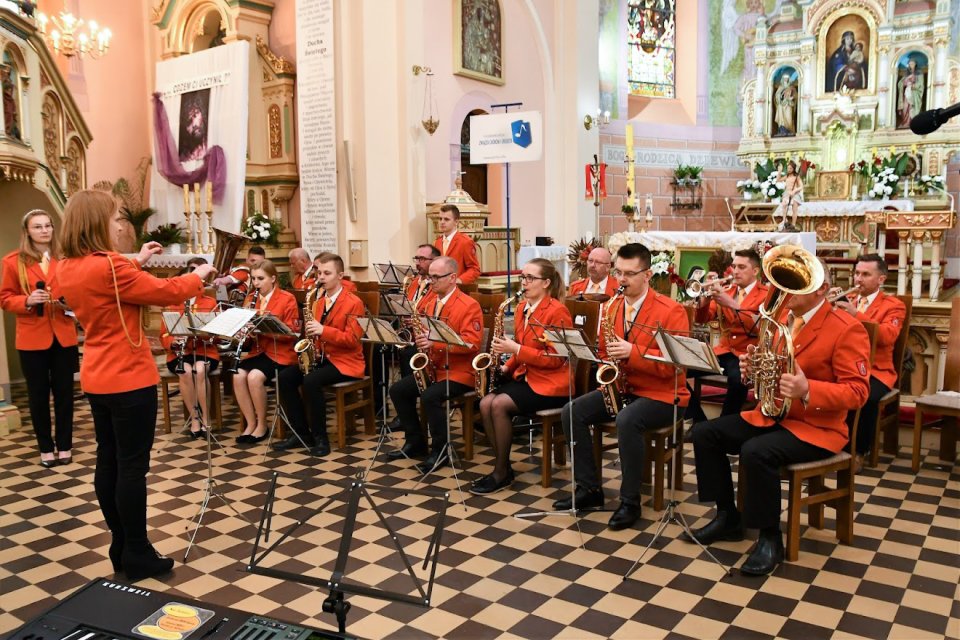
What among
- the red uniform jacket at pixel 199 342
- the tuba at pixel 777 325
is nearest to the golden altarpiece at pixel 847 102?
the tuba at pixel 777 325

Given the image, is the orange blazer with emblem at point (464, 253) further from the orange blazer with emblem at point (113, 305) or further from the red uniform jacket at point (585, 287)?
the orange blazer with emblem at point (113, 305)

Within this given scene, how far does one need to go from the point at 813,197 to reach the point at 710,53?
3811 millimetres

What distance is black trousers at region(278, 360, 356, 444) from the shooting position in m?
5.94

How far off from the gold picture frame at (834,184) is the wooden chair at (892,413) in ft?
31.4

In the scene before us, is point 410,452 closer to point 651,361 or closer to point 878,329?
point 651,361

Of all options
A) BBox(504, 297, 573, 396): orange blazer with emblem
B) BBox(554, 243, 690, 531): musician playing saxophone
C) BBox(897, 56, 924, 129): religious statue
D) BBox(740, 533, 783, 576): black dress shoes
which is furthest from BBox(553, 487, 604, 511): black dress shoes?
BBox(897, 56, 924, 129): religious statue

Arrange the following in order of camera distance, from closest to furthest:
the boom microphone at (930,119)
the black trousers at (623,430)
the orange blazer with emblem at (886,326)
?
the boom microphone at (930,119)
the black trousers at (623,430)
the orange blazer with emblem at (886,326)

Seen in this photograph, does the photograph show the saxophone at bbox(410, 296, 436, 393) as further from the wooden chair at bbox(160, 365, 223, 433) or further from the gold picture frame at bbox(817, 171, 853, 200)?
the gold picture frame at bbox(817, 171, 853, 200)

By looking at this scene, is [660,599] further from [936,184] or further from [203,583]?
[936,184]

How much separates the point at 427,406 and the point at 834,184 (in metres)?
11.6

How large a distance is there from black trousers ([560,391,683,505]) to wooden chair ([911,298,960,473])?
178 centimetres

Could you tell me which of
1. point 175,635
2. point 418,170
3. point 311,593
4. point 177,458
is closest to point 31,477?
point 177,458

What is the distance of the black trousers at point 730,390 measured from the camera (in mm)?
5523

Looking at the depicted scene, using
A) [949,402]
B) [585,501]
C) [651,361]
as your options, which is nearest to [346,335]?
[585,501]
